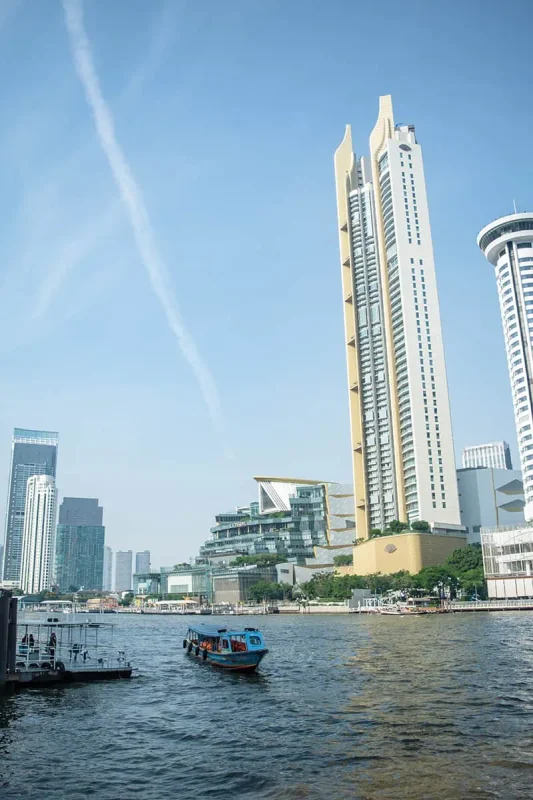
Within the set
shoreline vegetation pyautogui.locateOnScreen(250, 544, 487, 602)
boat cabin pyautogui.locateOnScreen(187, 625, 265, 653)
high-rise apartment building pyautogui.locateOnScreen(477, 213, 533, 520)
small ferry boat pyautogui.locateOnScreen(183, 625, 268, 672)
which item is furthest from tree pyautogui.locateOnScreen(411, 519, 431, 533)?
boat cabin pyautogui.locateOnScreen(187, 625, 265, 653)

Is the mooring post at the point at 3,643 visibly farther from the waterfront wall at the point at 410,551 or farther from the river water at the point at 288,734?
the waterfront wall at the point at 410,551

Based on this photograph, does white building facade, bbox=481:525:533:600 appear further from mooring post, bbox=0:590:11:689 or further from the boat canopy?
mooring post, bbox=0:590:11:689

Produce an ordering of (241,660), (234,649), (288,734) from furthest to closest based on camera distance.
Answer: (234,649) → (241,660) → (288,734)

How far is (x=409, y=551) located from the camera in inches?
6777

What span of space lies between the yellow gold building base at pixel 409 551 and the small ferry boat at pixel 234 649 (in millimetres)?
111450

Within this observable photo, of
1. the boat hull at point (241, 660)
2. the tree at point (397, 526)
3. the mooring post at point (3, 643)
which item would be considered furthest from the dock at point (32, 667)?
the tree at point (397, 526)

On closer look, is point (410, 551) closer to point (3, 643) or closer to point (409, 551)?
point (409, 551)

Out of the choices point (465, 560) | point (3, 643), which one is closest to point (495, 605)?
point (465, 560)

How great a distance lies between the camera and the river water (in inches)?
966

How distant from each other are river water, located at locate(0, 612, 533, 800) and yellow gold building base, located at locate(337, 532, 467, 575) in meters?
114

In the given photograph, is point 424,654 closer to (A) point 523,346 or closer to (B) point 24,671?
(B) point 24,671

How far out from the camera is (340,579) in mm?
186125

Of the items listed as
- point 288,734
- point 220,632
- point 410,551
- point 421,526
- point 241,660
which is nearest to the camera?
point 288,734

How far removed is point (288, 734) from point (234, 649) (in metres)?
28.3
